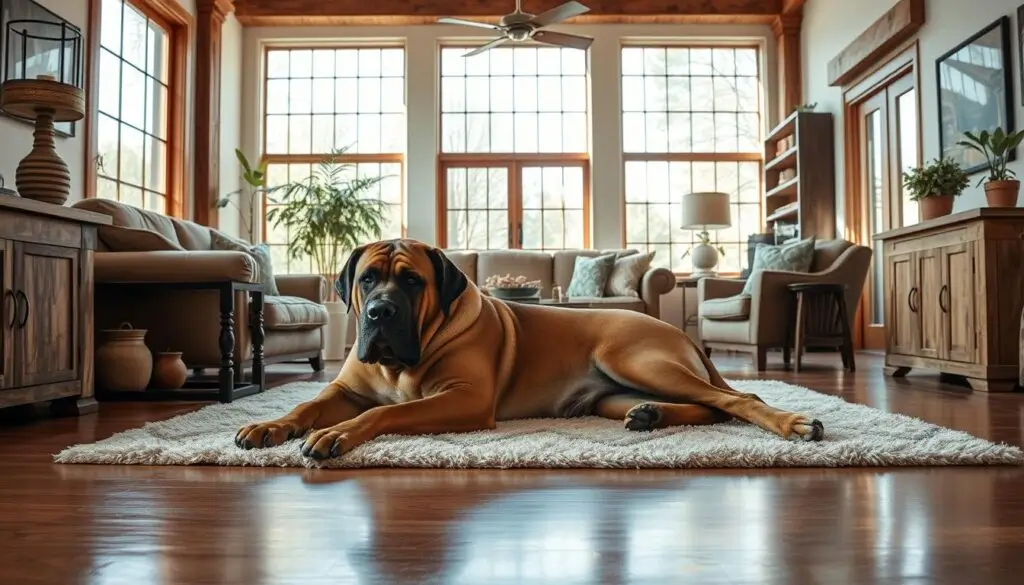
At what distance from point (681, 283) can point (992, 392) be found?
12.7 ft

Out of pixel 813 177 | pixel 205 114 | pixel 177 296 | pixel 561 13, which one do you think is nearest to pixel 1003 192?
pixel 561 13

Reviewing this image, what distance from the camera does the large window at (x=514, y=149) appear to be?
7.82m

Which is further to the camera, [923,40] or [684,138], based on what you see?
[684,138]

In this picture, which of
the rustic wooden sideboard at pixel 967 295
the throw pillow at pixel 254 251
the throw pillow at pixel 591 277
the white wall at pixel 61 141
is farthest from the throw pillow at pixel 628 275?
the white wall at pixel 61 141

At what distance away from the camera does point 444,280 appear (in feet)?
6.60

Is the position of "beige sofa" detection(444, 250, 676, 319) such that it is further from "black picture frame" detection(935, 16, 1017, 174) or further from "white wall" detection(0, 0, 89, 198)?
"white wall" detection(0, 0, 89, 198)

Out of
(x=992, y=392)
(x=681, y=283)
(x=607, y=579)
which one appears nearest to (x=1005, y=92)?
(x=992, y=392)

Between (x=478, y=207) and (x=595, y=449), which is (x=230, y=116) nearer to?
(x=478, y=207)

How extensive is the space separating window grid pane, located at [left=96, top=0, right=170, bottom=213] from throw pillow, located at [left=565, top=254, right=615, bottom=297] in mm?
3400

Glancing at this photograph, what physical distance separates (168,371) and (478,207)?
479 centimetres

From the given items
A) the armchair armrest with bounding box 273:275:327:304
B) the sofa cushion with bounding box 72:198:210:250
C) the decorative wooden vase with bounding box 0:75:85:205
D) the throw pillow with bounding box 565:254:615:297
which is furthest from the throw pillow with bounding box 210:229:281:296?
the throw pillow with bounding box 565:254:615:297

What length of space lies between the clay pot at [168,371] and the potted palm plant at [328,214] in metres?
3.56

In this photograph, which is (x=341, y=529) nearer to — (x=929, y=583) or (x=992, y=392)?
(x=929, y=583)

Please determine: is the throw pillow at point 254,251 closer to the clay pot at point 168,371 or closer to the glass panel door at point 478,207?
the clay pot at point 168,371
